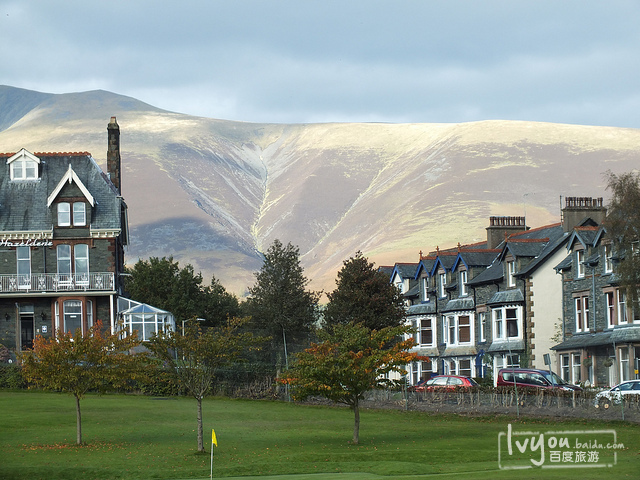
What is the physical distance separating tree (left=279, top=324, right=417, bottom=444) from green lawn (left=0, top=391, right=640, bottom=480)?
198 centimetres

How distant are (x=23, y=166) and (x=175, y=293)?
20.2 m

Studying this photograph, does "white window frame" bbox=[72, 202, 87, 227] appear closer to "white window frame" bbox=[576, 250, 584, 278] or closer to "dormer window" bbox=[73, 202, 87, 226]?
"dormer window" bbox=[73, 202, 87, 226]

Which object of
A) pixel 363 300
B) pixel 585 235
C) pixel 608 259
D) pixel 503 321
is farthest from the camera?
pixel 363 300

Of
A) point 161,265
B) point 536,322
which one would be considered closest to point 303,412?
point 536,322

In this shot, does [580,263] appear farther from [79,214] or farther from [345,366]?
[79,214]

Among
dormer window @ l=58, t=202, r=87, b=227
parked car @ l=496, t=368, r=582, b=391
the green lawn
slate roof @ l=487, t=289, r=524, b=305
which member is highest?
dormer window @ l=58, t=202, r=87, b=227

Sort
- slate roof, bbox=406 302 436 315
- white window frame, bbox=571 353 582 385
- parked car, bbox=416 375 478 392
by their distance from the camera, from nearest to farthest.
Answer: parked car, bbox=416 375 478 392, white window frame, bbox=571 353 582 385, slate roof, bbox=406 302 436 315

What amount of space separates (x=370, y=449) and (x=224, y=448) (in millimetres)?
5361

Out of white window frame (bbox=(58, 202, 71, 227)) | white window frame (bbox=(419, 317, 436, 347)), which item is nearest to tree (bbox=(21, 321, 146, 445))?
white window frame (bbox=(58, 202, 71, 227))

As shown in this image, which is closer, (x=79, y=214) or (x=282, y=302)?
(x=79, y=214)

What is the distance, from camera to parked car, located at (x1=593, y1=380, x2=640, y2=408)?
42438 mm

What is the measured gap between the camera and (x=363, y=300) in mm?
70188

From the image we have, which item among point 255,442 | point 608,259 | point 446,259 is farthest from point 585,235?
point 255,442

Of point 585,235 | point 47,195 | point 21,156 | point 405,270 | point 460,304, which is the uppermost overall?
point 21,156
